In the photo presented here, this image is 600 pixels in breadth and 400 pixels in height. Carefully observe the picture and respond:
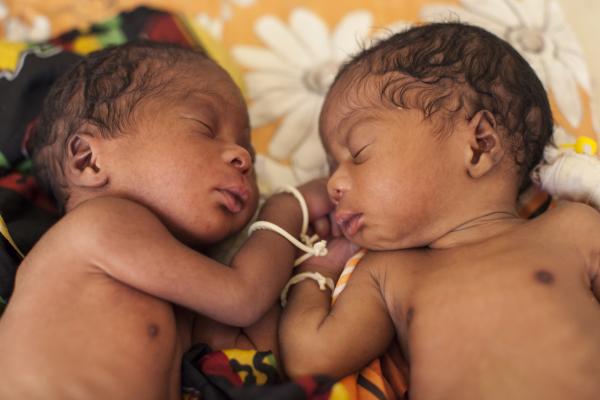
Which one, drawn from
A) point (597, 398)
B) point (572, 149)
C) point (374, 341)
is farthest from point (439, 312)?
point (572, 149)

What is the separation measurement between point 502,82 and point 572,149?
1.07ft

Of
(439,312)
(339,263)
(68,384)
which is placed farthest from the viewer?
(339,263)

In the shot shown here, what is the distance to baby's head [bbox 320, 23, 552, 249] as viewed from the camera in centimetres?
137

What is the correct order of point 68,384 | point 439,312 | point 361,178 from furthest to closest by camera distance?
point 361,178
point 439,312
point 68,384

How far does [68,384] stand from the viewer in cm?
113

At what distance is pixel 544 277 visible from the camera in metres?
1.25

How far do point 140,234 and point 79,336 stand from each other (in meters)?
0.22

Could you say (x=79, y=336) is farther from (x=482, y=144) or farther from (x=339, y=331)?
(x=482, y=144)

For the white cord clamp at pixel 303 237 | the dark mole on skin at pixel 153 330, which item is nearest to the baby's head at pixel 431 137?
the white cord clamp at pixel 303 237

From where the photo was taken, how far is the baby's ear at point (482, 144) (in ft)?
4.53

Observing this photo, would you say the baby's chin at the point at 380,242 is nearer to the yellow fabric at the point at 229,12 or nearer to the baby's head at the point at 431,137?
the baby's head at the point at 431,137

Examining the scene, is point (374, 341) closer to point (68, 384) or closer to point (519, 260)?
point (519, 260)

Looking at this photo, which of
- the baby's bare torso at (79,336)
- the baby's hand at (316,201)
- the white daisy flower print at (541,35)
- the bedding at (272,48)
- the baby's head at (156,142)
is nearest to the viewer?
the baby's bare torso at (79,336)

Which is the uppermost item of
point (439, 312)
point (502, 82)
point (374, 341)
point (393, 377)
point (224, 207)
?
point (502, 82)
